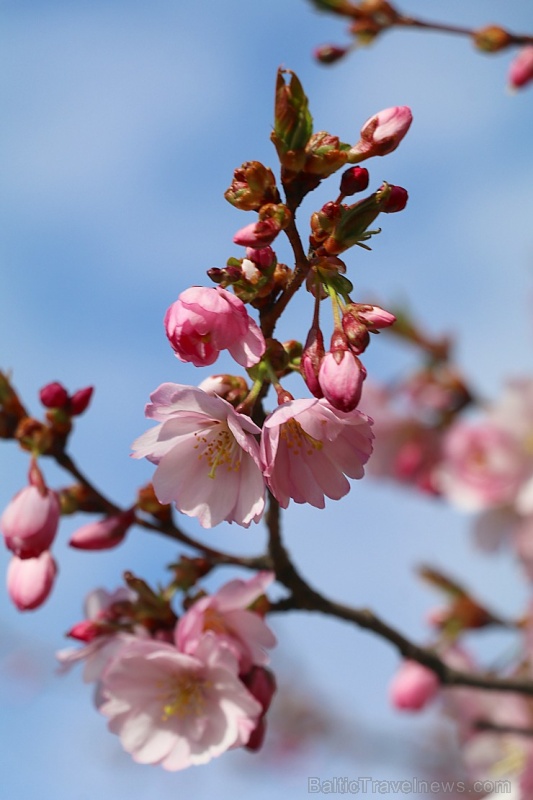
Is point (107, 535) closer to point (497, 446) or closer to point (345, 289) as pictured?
point (345, 289)

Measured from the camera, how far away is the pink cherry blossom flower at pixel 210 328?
104 centimetres

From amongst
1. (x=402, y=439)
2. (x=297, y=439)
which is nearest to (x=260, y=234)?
(x=297, y=439)

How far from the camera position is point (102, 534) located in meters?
1.58

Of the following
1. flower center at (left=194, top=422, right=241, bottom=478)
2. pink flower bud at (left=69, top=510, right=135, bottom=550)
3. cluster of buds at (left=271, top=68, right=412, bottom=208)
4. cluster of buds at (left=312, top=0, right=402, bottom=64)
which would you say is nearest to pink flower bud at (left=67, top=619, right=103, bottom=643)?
pink flower bud at (left=69, top=510, right=135, bottom=550)

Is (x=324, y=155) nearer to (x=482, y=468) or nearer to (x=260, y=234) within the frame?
(x=260, y=234)

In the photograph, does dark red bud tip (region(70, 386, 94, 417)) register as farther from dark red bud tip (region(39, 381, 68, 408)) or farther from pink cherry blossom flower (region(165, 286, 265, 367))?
pink cherry blossom flower (region(165, 286, 265, 367))

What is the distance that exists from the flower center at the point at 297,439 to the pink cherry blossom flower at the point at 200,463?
65 mm

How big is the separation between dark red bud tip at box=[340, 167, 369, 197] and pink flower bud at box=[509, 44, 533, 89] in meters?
1.85

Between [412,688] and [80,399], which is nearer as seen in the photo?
[80,399]

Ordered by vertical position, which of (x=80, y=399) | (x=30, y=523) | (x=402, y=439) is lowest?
(x=402, y=439)

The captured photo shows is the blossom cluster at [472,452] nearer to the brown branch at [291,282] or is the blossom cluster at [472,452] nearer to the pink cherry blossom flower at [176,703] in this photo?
the pink cherry blossom flower at [176,703]

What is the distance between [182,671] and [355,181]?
100 centimetres

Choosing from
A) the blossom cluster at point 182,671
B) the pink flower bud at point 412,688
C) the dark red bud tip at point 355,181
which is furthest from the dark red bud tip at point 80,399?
the pink flower bud at point 412,688

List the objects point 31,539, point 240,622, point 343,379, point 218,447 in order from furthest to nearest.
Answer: point 240,622 → point 31,539 → point 218,447 → point 343,379
